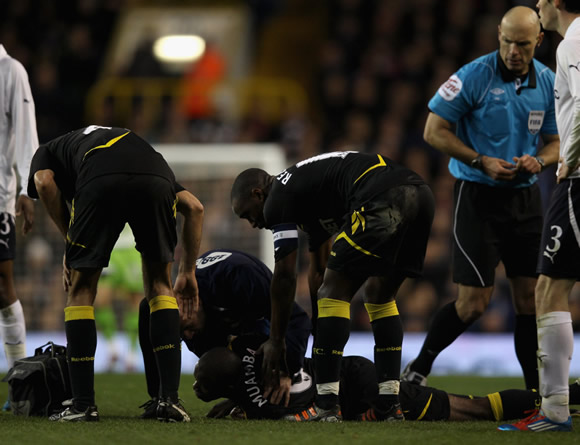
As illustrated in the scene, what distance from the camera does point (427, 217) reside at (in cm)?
473

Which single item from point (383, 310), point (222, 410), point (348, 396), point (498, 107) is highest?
point (498, 107)

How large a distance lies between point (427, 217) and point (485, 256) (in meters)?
0.94

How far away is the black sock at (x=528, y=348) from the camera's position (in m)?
5.66

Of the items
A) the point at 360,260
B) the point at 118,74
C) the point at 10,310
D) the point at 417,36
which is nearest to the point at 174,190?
Result: the point at 360,260

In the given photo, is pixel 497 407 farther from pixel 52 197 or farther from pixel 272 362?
pixel 52 197

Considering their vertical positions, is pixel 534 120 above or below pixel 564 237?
above

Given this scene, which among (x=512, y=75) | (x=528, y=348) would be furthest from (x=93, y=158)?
(x=528, y=348)

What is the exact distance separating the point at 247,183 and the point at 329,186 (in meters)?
0.44

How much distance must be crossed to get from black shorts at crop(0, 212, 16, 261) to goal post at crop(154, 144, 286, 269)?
426cm

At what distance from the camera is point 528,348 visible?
568 cm

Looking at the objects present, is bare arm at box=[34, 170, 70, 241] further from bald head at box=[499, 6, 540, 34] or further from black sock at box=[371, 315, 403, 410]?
bald head at box=[499, 6, 540, 34]

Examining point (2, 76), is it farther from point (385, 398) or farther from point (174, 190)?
point (385, 398)

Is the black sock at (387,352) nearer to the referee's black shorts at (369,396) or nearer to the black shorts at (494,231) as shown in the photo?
the referee's black shorts at (369,396)

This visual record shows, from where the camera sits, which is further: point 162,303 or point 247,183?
point 247,183
